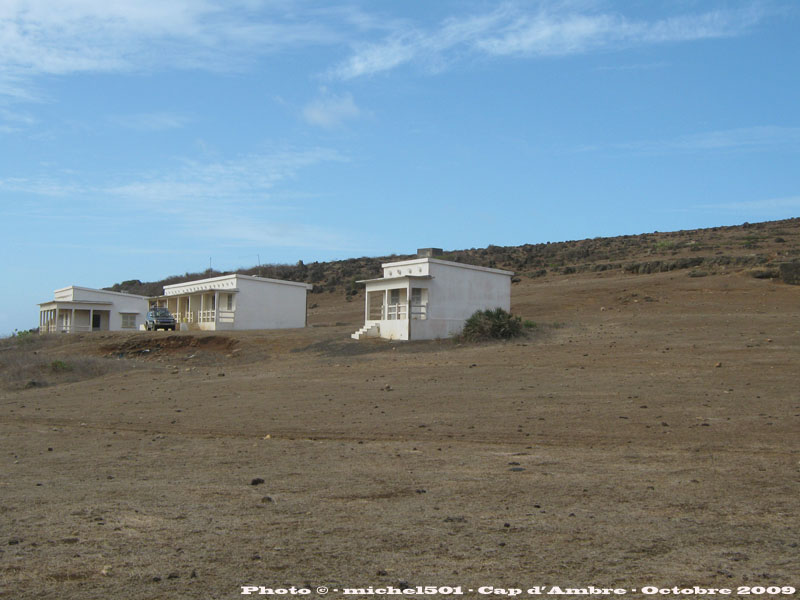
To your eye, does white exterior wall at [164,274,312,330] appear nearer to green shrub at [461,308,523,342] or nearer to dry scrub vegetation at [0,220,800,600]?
green shrub at [461,308,523,342]

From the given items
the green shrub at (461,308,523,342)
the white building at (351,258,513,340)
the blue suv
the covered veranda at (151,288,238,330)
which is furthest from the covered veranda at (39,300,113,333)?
the green shrub at (461,308,523,342)

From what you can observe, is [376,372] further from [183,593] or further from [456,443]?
[183,593]

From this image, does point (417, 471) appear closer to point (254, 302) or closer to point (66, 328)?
point (254, 302)

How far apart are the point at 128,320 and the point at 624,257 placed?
38.0 metres

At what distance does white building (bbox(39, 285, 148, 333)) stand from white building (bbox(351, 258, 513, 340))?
30.8 metres

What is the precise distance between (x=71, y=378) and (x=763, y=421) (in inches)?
789

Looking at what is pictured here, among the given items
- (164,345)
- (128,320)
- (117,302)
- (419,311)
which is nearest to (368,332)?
(419,311)

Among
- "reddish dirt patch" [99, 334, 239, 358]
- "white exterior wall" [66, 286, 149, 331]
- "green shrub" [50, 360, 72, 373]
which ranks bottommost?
"green shrub" [50, 360, 72, 373]

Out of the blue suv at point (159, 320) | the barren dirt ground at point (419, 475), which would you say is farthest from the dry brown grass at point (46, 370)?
the blue suv at point (159, 320)

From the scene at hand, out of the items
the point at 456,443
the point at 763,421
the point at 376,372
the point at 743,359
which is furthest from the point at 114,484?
the point at 743,359

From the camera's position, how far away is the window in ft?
198

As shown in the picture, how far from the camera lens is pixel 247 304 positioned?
4691 centimetres

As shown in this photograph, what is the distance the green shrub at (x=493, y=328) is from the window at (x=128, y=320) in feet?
125

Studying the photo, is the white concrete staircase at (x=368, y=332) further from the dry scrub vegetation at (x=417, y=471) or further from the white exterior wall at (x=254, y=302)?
the white exterior wall at (x=254, y=302)
